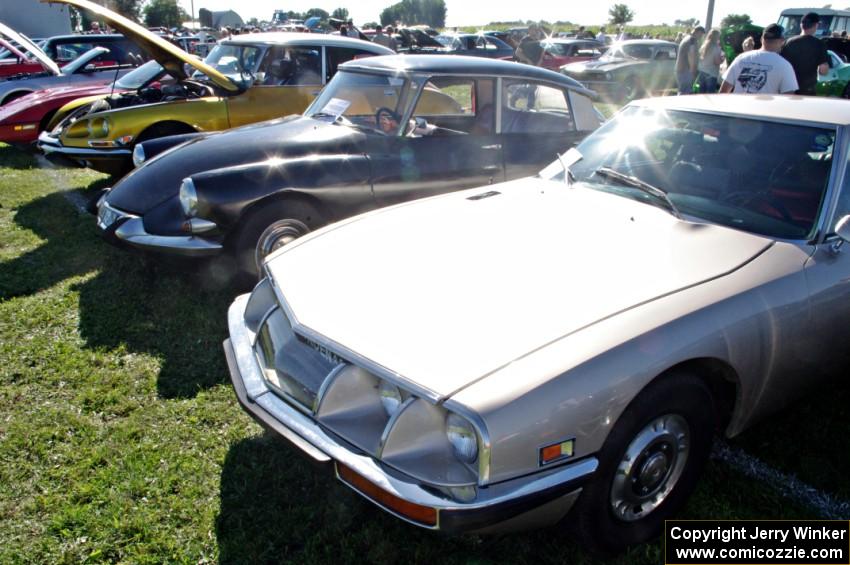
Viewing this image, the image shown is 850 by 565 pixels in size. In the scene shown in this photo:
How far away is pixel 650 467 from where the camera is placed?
2227 mm

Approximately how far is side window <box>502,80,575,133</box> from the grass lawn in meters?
2.64

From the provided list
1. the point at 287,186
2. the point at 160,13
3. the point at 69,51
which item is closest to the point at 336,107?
the point at 287,186

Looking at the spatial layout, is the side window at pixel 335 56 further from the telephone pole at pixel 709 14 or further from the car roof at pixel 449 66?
the telephone pole at pixel 709 14

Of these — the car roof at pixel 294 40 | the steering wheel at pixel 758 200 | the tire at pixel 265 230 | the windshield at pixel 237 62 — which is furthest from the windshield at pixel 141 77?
the steering wheel at pixel 758 200

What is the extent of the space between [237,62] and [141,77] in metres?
1.41

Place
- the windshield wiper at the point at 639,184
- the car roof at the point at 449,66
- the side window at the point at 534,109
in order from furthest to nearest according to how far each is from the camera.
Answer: the side window at the point at 534,109
the car roof at the point at 449,66
the windshield wiper at the point at 639,184

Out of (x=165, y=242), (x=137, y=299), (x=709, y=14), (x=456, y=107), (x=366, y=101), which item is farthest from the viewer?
(x=709, y=14)

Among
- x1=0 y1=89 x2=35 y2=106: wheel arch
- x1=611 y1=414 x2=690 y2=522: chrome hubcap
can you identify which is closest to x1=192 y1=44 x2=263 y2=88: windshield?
x1=0 y1=89 x2=35 y2=106: wheel arch

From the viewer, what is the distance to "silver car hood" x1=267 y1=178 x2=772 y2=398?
207 centimetres

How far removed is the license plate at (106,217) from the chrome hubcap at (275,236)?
1052mm

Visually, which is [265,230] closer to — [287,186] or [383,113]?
[287,186]

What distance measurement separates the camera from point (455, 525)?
73.0 inches

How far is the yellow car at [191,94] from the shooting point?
20.8ft

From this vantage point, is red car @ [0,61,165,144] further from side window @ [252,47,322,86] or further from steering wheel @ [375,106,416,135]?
steering wheel @ [375,106,416,135]
